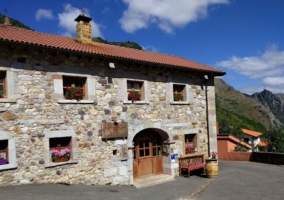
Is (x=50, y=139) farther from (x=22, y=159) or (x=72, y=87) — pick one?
(x=72, y=87)

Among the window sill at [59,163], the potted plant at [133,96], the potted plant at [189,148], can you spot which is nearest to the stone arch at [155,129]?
the potted plant at [133,96]

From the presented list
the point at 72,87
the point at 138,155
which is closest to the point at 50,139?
the point at 72,87

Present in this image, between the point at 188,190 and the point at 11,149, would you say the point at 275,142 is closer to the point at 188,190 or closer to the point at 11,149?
the point at 188,190

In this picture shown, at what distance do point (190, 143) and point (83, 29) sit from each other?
24.3 ft

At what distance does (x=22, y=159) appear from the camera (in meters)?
8.51

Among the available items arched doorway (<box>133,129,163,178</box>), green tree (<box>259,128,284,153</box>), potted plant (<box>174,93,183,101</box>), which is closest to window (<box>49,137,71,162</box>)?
arched doorway (<box>133,129,163,178</box>)

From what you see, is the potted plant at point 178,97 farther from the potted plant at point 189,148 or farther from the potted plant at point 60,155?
the potted plant at point 60,155

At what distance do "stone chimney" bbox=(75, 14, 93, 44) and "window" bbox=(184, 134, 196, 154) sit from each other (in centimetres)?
650

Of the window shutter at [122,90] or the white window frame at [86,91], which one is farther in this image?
the window shutter at [122,90]

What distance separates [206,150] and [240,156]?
15.0 ft

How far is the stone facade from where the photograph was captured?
27.9 feet

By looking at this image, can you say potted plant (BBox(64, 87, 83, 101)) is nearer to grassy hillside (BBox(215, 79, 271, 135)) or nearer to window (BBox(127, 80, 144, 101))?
window (BBox(127, 80, 144, 101))

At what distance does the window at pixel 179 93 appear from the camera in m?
12.9

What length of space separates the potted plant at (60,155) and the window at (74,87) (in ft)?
6.17
